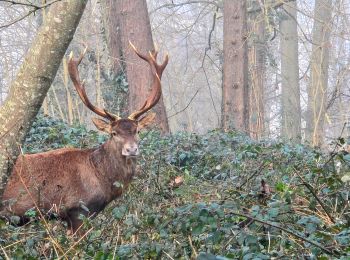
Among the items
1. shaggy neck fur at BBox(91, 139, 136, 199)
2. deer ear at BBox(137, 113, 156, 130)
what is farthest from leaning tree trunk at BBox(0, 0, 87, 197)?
deer ear at BBox(137, 113, 156, 130)

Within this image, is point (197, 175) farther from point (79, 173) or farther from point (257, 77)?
point (257, 77)

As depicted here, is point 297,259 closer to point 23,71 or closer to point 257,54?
point 23,71

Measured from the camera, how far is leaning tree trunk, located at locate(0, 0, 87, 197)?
5.64 meters

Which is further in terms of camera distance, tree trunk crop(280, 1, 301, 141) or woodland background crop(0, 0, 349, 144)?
tree trunk crop(280, 1, 301, 141)

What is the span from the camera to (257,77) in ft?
65.7

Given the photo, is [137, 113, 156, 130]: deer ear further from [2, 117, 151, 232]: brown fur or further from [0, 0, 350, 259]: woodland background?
[0, 0, 350, 259]: woodland background

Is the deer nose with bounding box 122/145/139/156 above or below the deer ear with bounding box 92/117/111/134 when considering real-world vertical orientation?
below

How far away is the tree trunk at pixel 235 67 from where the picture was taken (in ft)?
54.0

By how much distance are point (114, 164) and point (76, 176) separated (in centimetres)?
61

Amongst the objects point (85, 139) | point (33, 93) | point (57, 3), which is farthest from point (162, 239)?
point (85, 139)

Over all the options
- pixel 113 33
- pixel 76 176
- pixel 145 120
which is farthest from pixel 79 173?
pixel 113 33

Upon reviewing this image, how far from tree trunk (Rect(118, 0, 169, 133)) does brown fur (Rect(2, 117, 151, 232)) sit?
524cm

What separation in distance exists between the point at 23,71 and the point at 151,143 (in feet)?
16.3

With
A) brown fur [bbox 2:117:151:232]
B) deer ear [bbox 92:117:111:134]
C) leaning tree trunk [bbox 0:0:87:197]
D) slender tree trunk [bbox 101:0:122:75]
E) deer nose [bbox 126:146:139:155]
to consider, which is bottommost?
brown fur [bbox 2:117:151:232]
